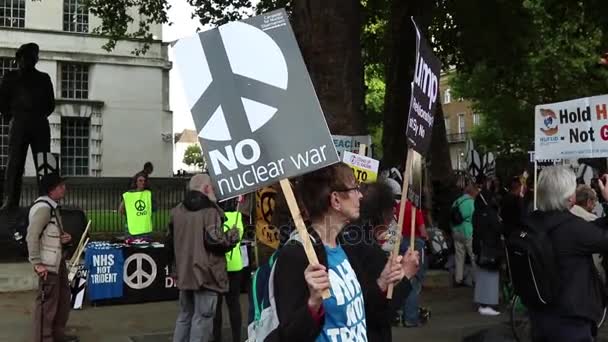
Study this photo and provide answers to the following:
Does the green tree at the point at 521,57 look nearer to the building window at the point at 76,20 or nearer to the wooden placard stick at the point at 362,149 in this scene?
the wooden placard stick at the point at 362,149

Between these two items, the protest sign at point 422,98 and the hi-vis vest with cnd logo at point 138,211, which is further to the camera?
the hi-vis vest with cnd logo at point 138,211

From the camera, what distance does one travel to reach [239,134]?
300cm

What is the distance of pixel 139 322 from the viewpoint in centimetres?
898

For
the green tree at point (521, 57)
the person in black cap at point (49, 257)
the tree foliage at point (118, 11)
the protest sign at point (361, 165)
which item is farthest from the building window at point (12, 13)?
the protest sign at point (361, 165)

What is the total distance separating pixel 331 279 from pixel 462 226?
941 cm

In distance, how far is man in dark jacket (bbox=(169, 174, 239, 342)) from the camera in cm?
655

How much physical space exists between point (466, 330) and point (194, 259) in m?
3.79

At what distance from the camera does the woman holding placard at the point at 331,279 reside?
2.59 metres

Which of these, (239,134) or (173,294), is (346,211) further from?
(173,294)

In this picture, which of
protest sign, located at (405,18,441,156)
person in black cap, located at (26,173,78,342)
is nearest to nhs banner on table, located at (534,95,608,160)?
protest sign, located at (405,18,441,156)

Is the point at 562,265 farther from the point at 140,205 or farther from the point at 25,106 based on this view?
the point at 25,106

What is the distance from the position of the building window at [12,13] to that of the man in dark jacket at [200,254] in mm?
34482

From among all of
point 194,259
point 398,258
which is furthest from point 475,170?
point 398,258

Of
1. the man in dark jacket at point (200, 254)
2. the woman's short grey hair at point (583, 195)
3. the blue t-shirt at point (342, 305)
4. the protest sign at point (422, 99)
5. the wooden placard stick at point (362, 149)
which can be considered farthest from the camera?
the wooden placard stick at point (362, 149)
